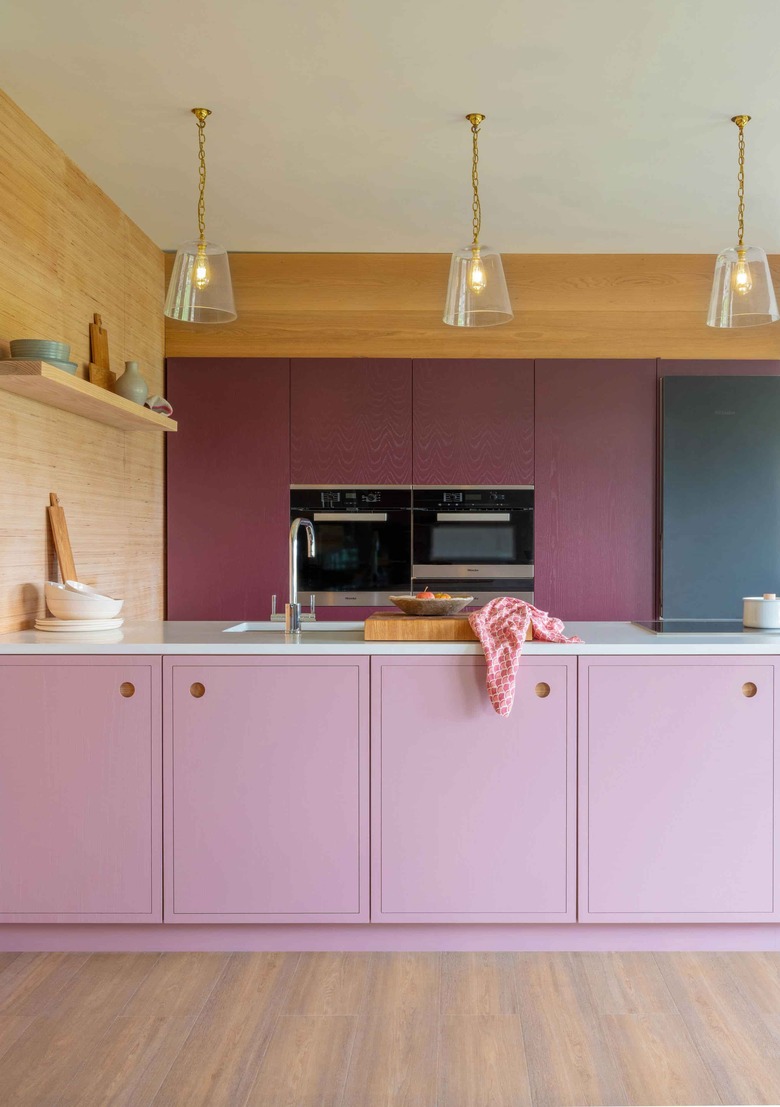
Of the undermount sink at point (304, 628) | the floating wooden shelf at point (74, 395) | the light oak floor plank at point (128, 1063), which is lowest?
the light oak floor plank at point (128, 1063)

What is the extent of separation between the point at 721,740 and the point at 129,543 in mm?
2563

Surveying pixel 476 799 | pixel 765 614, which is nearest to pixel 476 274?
pixel 765 614

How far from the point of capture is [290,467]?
4555 mm

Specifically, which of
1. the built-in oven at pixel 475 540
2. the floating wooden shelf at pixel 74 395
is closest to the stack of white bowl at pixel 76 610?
the floating wooden shelf at pixel 74 395

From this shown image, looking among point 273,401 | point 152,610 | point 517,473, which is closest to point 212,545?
point 152,610

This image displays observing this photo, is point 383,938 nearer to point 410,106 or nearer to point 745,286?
point 745,286

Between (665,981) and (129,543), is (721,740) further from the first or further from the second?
(129,543)

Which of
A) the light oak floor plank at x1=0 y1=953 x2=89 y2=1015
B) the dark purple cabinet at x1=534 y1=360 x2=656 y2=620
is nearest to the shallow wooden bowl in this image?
the light oak floor plank at x1=0 y1=953 x2=89 y2=1015

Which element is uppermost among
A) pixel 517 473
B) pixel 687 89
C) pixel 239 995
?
pixel 687 89

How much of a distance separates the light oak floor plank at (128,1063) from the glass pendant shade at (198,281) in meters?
1.85

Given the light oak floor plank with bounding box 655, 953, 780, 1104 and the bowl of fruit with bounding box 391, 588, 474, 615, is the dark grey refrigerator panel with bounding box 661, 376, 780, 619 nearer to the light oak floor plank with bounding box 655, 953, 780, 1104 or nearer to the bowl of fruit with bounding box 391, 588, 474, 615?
the bowl of fruit with bounding box 391, 588, 474, 615

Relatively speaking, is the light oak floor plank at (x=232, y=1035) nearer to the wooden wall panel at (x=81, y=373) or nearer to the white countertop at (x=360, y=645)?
the white countertop at (x=360, y=645)

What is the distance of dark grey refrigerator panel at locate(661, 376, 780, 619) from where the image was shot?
448 cm

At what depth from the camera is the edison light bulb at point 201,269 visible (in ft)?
8.86
